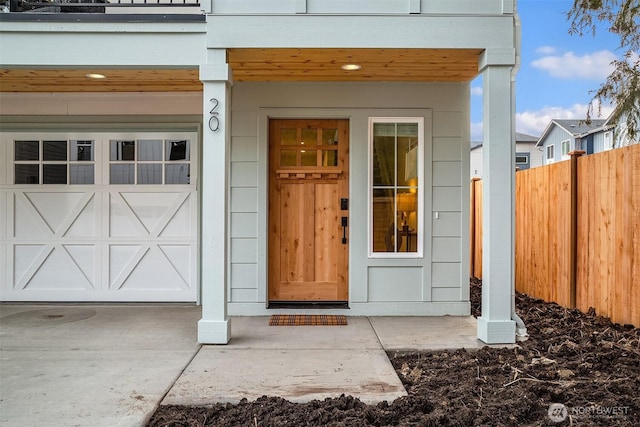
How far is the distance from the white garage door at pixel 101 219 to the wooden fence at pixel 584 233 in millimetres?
4470

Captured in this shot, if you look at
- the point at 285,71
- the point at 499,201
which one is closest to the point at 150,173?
the point at 285,71

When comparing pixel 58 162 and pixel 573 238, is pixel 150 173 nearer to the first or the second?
pixel 58 162

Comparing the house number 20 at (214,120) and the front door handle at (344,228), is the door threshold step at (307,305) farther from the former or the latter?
the house number 20 at (214,120)

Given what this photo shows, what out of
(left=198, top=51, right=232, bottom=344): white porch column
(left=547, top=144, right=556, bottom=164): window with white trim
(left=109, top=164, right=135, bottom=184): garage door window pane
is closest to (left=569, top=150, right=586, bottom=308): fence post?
(left=198, top=51, right=232, bottom=344): white porch column

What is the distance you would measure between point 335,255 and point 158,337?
2159 mm

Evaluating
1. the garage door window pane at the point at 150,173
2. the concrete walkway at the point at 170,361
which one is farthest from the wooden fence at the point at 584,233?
the garage door window pane at the point at 150,173

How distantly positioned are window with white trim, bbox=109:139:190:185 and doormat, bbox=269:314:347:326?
221cm

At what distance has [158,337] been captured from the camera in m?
4.54

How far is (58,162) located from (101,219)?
953 mm

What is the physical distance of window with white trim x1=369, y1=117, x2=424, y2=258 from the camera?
5566 mm

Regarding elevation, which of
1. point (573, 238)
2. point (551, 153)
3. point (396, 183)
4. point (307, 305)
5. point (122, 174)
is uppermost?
point (551, 153)

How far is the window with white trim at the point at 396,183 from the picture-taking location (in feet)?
18.3

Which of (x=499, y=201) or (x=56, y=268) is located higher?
(x=499, y=201)

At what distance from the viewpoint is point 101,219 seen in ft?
20.0
